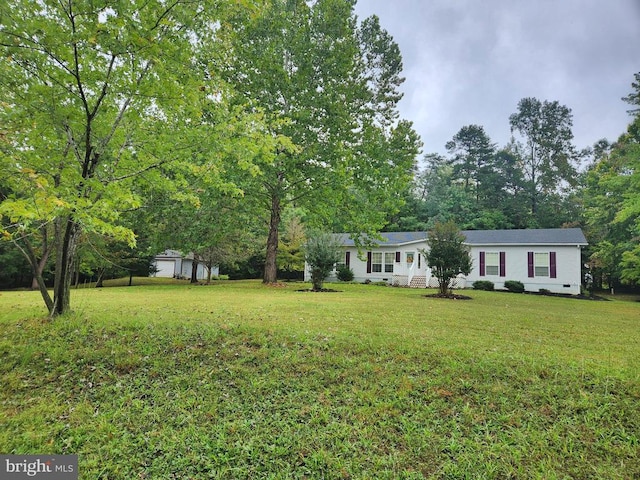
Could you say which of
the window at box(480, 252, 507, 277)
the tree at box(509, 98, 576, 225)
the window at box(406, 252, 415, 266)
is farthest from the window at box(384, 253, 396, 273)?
the tree at box(509, 98, 576, 225)

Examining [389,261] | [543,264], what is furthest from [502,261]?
[389,261]

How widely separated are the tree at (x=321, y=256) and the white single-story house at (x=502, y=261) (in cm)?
386

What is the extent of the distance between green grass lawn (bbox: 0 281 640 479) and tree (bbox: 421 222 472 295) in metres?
7.54

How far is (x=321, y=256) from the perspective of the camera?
14.5 meters

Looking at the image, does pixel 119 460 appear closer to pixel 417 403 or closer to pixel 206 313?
pixel 417 403

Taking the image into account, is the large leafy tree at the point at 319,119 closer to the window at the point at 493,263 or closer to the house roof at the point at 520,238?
the house roof at the point at 520,238

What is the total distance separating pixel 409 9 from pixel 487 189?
30.6 m

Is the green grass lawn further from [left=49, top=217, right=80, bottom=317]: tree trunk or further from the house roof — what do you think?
the house roof

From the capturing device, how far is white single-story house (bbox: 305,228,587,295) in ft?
64.1

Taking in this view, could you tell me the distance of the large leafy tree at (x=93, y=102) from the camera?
12.1 feet

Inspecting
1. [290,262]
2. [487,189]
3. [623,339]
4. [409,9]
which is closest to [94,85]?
[409,9]

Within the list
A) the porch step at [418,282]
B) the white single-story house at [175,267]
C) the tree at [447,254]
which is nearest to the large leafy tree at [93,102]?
the tree at [447,254]

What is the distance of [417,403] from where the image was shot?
336 centimetres

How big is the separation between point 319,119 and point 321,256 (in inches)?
238
